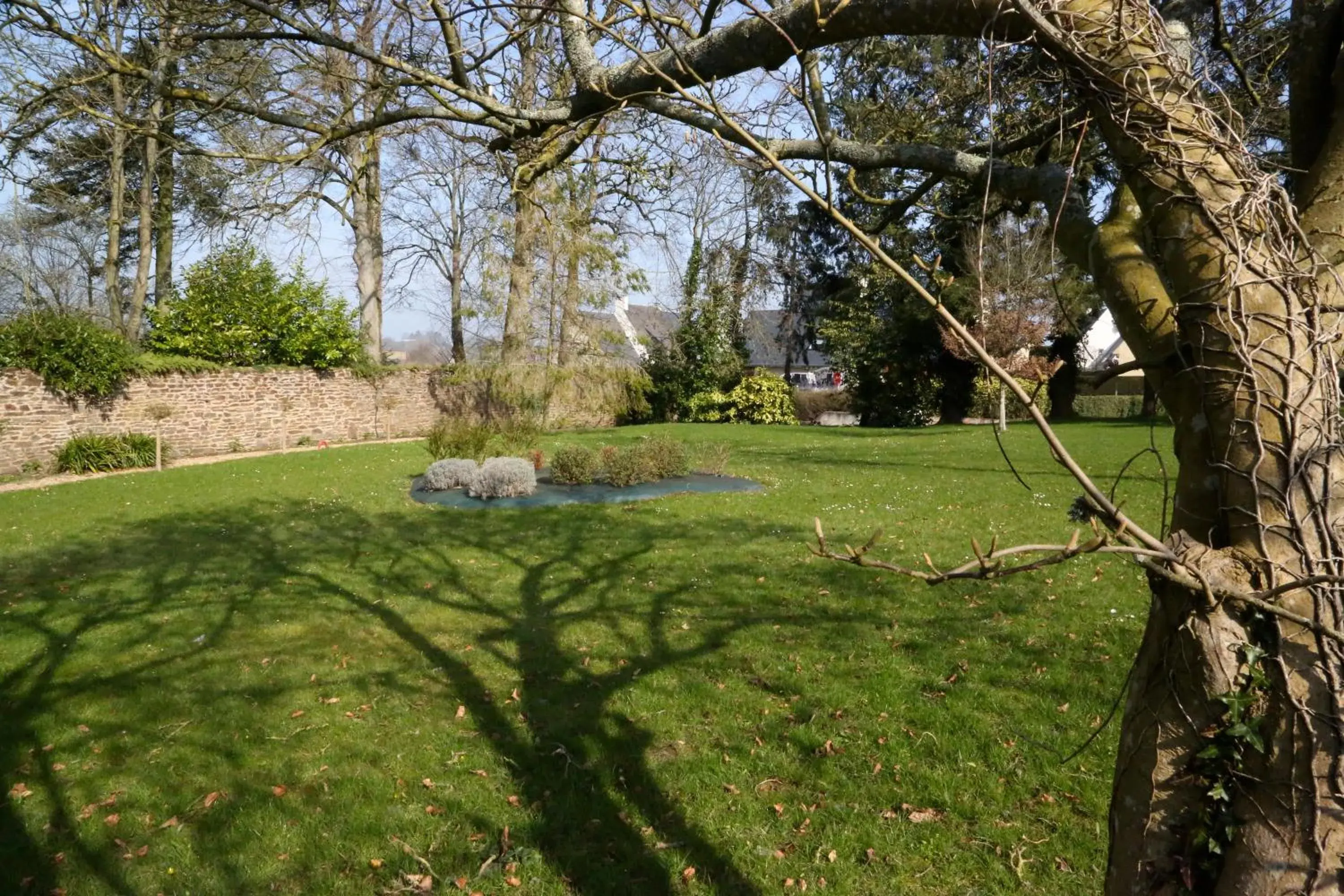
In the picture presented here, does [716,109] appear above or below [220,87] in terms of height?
below

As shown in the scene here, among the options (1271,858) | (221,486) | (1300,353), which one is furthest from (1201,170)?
(221,486)

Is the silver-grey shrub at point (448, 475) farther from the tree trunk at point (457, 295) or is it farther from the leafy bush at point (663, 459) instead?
the tree trunk at point (457, 295)

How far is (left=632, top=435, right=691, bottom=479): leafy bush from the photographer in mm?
12555

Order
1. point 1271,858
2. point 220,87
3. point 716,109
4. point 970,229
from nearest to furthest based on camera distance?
point 1271,858 → point 716,109 → point 220,87 → point 970,229

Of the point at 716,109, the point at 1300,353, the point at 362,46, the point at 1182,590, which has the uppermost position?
the point at 362,46

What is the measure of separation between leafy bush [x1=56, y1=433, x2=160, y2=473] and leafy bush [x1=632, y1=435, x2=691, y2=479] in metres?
10.7

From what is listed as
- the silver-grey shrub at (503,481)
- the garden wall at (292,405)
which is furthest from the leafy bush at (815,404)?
the silver-grey shrub at (503,481)

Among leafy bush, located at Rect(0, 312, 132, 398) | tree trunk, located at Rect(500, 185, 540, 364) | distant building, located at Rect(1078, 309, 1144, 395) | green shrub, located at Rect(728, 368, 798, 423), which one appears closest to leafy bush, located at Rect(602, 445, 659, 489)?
tree trunk, located at Rect(500, 185, 540, 364)

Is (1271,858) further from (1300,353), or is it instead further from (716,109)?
(716,109)

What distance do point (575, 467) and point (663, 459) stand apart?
1.41 metres

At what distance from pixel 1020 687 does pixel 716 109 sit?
402cm

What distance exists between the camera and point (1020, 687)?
14.4 ft

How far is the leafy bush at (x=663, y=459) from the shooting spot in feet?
41.2

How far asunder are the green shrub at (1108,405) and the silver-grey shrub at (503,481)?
24.9 meters
